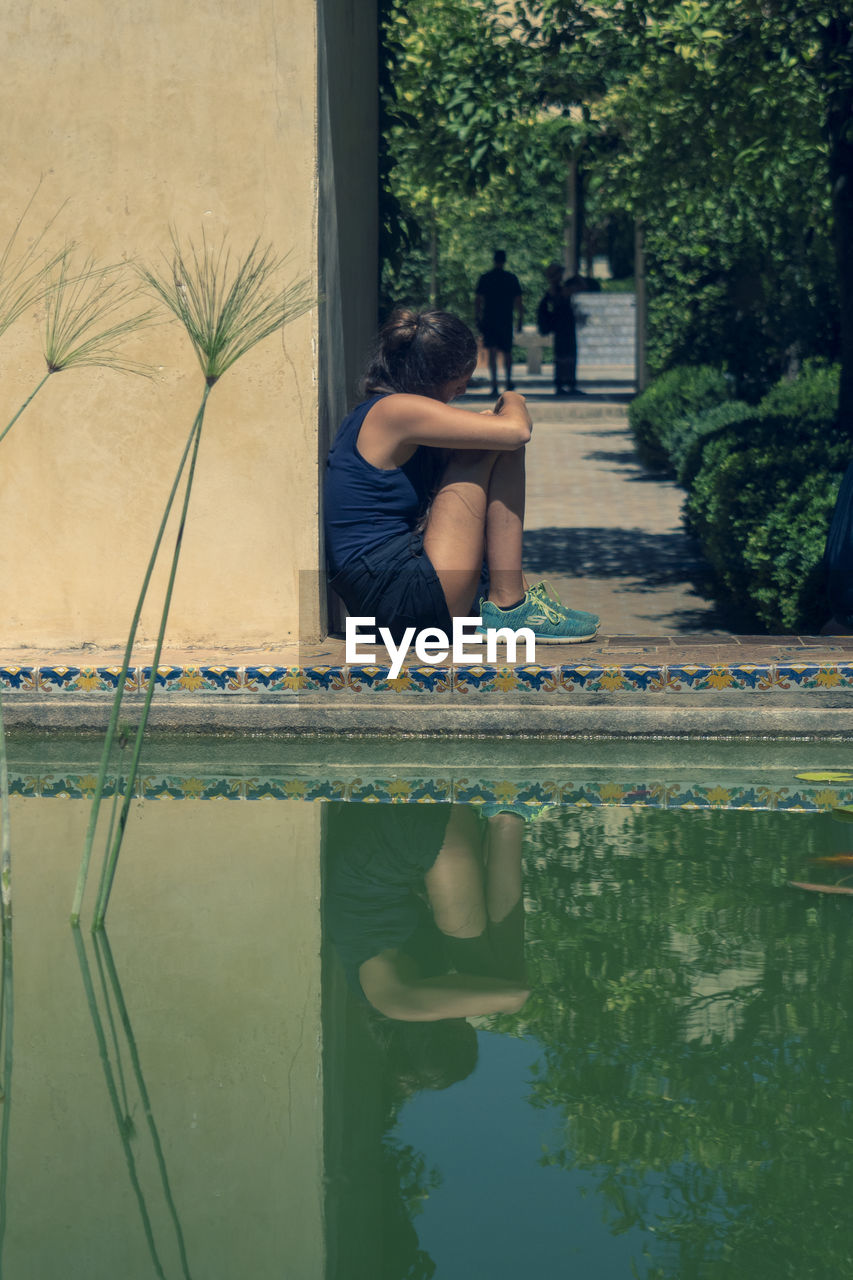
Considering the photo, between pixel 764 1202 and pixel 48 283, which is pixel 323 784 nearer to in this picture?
pixel 48 283

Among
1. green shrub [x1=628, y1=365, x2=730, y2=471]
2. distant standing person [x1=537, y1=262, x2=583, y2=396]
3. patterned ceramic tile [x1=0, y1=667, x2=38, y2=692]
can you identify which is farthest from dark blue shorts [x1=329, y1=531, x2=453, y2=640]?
distant standing person [x1=537, y1=262, x2=583, y2=396]

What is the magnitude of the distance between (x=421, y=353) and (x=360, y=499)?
55 cm

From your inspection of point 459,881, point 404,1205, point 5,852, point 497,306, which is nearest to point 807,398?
point 459,881

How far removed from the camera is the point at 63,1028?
3299 mm

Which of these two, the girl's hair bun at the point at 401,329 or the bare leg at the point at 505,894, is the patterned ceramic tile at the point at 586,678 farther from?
the girl's hair bun at the point at 401,329

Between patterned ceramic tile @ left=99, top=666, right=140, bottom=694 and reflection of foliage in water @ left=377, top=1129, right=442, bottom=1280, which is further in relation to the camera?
patterned ceramic tile @ left=99, top=666, right=140, bottom=694

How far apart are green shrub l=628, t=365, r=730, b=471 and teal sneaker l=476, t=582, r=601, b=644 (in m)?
6.91

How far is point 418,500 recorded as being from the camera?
5.79 m

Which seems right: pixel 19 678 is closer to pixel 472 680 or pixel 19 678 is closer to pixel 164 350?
pixel 164 350

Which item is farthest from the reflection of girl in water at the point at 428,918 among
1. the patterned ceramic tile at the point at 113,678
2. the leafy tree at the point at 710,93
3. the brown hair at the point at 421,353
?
the leafy tree at the point at 710,93

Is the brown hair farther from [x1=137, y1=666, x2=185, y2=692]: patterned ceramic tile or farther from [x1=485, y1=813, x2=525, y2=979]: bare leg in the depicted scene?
[x1=485, y1=813, x2=525, y2=979]: bare leg

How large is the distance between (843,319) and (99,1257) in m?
7.31

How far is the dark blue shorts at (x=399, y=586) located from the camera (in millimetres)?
5598

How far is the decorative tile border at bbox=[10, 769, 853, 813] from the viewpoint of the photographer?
16.2 ft
